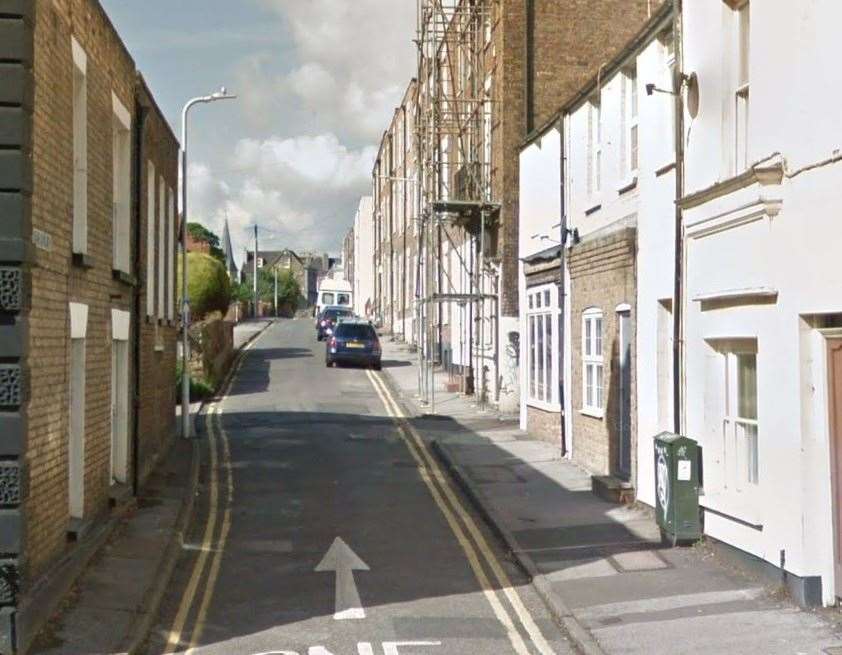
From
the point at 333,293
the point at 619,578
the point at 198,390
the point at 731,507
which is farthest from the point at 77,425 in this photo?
the point at 333,293

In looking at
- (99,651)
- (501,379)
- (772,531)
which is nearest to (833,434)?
(772,531)

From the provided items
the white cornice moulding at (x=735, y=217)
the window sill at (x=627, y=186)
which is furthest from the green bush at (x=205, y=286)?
the white cornice moulding at (x=735, y=217)

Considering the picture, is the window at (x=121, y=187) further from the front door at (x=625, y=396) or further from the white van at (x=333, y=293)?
the white van at (x=333, y=293)

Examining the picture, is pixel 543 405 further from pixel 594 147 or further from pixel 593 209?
pixel 594 147

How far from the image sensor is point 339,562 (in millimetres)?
13070

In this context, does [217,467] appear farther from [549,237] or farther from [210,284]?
[210,284]

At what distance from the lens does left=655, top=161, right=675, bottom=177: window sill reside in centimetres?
1415

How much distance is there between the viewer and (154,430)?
1992 centimetres

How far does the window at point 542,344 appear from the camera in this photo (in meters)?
21.7

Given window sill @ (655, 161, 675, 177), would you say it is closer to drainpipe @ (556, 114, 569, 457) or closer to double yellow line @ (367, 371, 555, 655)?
double yellow line @ (367, 371, 555, 655)

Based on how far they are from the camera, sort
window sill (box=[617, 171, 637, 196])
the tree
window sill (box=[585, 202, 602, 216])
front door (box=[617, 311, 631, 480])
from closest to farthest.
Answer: window sill (box=[617, 171, 637, 196]) → front door (box=[617, 311, 631, 480]) → window sill (box=[585, 202, 602, 216]) → the tree

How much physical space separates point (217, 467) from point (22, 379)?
477 inches

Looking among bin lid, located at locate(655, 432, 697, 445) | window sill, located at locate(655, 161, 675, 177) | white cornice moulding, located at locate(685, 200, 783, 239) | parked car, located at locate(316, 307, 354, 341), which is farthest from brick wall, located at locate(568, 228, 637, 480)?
parked car, located at locate(316, 307, 354, 341)

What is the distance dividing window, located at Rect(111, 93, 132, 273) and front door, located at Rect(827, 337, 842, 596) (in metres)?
8.80
